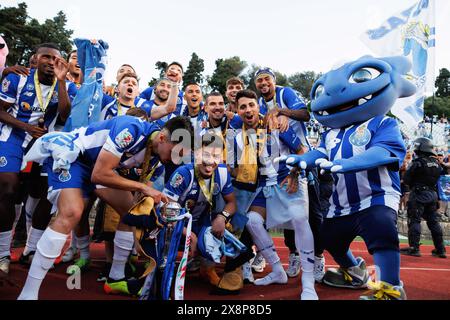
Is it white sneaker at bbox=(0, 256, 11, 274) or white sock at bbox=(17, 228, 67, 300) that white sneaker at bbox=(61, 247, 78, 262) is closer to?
white sneaker at bbox=(0, 256, 11, 274)

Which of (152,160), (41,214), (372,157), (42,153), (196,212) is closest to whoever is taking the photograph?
(372,157)

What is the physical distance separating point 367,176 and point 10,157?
347cm

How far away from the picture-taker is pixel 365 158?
2707 mm

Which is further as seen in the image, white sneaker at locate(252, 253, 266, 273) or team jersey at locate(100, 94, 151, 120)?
white sneaker at locate(252, 253, 266, 273)

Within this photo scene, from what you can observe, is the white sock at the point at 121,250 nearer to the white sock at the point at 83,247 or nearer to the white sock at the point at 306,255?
the white sock at the point at 83,247

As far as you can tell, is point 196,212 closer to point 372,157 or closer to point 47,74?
point 372,157

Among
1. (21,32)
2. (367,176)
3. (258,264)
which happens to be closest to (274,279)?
(258,264)

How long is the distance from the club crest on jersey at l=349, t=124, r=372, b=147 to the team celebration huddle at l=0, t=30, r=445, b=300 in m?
0.01

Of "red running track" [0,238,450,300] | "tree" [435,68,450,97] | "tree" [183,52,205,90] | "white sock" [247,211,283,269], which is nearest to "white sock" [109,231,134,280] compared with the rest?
"red running track" [0,238,450,300]

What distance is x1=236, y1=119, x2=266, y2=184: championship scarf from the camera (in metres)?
3.82

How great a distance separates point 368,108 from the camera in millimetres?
3057

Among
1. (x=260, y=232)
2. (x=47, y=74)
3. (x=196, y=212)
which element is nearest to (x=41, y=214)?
(x=47, y=74)

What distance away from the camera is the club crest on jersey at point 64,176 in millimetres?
2896

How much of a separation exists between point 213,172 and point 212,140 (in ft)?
1.05
